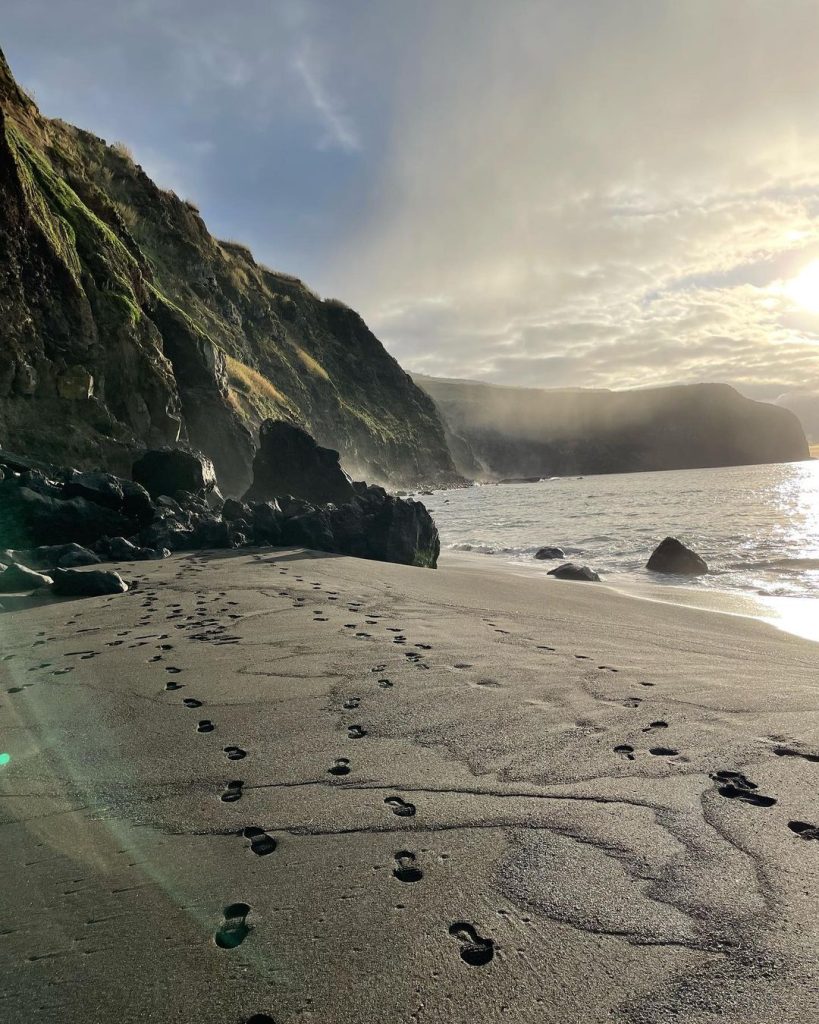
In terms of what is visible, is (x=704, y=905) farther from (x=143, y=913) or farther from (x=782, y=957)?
(x=143, y=913)

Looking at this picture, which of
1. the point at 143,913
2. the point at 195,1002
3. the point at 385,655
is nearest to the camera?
the point at 195,1002

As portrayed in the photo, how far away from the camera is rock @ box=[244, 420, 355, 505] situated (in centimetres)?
2094

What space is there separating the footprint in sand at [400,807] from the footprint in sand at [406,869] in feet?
0.76

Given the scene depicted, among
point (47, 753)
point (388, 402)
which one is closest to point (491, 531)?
point (47, 753)

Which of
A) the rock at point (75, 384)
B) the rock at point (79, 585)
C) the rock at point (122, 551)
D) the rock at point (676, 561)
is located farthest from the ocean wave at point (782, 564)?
the rock at point (75, 384)

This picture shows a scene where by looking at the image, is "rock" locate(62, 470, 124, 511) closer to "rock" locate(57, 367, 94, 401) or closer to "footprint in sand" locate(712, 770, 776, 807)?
"rock" locate(57, 367, 94, 401)

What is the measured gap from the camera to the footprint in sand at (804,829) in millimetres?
2139

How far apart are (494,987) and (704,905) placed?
74 cm

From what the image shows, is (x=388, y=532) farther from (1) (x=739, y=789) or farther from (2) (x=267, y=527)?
(1) (x=739, y=789)

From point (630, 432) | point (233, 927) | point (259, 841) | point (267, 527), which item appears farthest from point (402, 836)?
point (630, 432)

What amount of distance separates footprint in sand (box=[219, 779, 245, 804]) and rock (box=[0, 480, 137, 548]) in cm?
896

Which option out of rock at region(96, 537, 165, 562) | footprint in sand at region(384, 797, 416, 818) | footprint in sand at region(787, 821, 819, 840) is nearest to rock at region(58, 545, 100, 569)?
rock at region(96, 537, 165, 562)

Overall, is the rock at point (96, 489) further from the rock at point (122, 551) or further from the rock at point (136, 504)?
the rock at point (122, 551)

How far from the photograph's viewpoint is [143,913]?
5.76 feet
